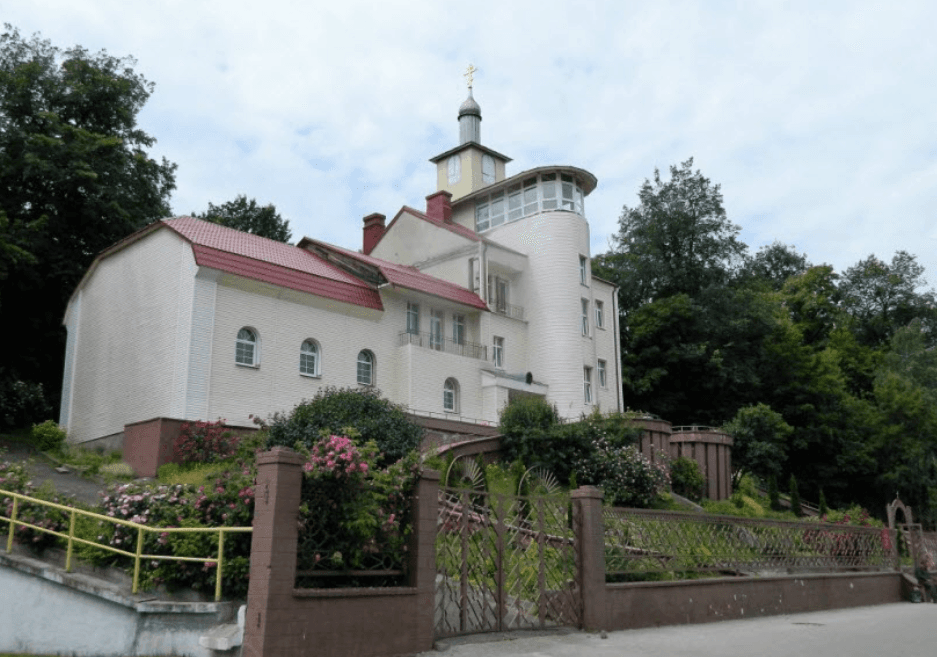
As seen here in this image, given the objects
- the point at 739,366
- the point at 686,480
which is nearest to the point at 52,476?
the point at 686,480

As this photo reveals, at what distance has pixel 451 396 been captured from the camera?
3070 centimetres

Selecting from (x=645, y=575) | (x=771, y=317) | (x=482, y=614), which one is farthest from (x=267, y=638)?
(x=771, y=317)

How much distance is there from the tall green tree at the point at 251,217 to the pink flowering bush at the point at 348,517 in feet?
113

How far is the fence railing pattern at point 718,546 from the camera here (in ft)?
44.6

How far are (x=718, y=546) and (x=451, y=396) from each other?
16103 millimetres

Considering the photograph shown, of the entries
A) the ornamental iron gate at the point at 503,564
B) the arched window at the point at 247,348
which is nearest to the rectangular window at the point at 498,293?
the arched window at the point at 247,348

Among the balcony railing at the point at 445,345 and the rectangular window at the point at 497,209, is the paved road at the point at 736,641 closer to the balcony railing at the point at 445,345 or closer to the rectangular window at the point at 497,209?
the balcony railing at the point at 445,345

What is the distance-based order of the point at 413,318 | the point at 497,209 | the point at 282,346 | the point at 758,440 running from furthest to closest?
the point at 497,209
the point at 758,440
the point at 413,318
the point at 282,346

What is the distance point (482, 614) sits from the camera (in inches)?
439

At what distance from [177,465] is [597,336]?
20392mm

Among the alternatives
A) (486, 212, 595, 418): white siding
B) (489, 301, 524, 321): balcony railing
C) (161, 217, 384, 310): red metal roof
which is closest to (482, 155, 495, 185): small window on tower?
(486, 212, 595, 418): white siding

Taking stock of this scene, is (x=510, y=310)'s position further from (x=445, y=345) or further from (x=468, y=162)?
(x=468, y=162)

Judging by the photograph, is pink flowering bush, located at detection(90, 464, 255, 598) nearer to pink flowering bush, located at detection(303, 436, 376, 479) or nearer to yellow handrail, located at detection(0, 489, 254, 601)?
yellow handrail, located at detection(0, 489, 254, 601)

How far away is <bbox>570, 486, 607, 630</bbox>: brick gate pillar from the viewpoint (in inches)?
491
